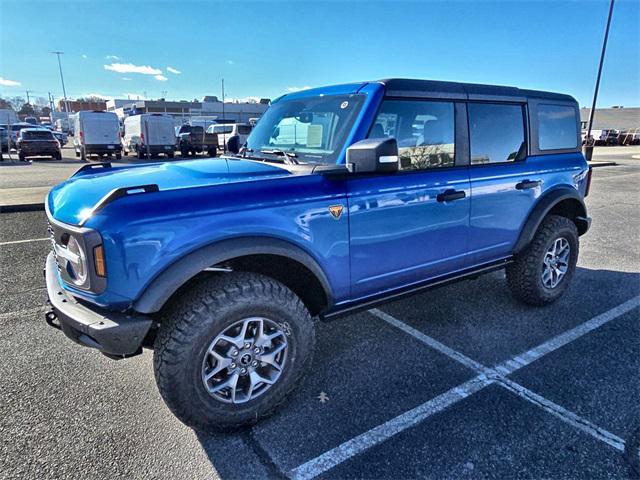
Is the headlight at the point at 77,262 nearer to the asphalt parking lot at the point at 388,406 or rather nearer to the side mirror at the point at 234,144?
the asphalt parking lot at the point at 388,406

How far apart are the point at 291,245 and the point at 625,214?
30.0 feet

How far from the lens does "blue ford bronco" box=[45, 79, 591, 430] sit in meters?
2.13

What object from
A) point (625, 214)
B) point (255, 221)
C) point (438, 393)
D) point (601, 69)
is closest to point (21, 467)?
point (255, 221)

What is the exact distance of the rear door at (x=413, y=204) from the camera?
2754 millimetres

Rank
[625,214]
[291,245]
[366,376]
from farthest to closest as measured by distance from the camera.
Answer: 1. [625,214]
2. [366,376]
3. [291,245]

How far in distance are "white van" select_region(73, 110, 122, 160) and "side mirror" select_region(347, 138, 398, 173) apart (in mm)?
21614

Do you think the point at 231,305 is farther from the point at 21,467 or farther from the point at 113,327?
the point at 21,467

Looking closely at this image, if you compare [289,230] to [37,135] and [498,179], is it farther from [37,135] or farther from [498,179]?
[37,135]

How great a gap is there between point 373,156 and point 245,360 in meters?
1.38

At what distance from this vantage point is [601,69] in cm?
1952

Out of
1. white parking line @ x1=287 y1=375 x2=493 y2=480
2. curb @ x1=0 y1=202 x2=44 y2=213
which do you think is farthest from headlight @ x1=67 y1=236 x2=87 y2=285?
curb @ x1=0 y1=202 x2=44 y2=213

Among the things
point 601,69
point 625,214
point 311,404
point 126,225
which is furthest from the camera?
point 601,69

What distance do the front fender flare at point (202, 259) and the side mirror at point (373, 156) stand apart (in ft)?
2.01

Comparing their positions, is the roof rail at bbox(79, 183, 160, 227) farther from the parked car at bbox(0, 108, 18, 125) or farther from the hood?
the parked car at bbox(0, 108, 18, 125)
